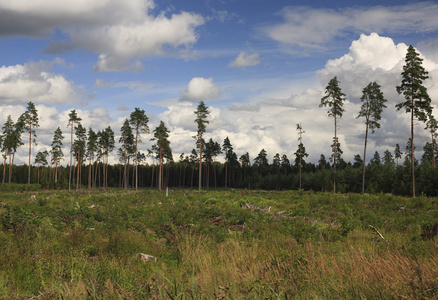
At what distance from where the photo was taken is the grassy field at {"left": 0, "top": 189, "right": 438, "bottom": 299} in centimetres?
425

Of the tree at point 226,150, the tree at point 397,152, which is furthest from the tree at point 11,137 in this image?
the tree at point 397,152

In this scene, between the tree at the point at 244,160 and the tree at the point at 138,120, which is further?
the tree at the point at 244,160

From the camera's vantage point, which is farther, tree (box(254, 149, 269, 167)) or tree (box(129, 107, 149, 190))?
tree (box(254, 149, 269, 167))

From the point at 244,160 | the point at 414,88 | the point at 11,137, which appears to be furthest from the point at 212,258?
the point at 244,160

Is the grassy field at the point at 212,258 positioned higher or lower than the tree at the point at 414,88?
lower

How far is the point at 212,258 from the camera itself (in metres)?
7.45

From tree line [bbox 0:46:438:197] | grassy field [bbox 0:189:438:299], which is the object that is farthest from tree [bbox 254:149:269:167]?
grassy field [bbox 0:189:438:299]

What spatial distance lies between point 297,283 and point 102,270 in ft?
13.3

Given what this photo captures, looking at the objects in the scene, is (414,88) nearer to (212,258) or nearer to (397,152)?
(212,258)

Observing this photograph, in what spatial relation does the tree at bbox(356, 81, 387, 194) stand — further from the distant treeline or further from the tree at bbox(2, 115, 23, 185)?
the tree at bbox(2, 115, 23, 185)

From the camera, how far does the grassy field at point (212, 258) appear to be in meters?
4.25

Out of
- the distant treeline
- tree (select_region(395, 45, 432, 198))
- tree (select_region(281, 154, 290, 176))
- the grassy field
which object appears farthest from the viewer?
tree (select_region(281, 154, 290, 176))

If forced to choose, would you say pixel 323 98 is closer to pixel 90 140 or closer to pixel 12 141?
pixel 90 140

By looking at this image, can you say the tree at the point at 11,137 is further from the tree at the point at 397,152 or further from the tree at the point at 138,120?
the tree at the point at 397,152
